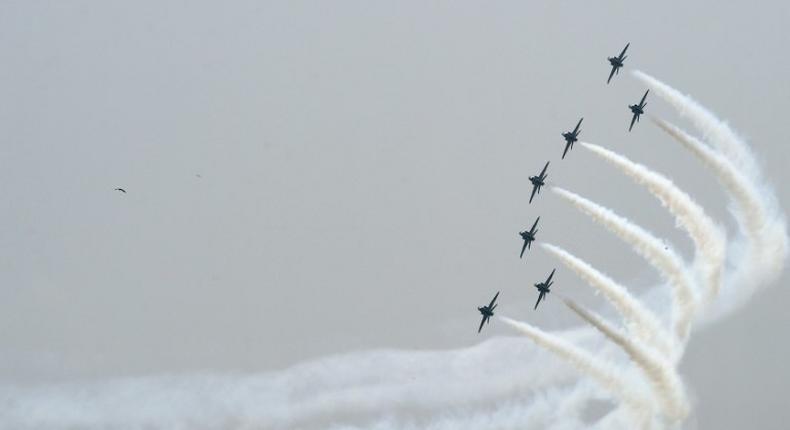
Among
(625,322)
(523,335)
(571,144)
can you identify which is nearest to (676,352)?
(625,322)

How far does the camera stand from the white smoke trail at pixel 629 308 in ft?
248

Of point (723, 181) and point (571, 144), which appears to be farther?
point (571, 144)

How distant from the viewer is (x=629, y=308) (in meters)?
76.7

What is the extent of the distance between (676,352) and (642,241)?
6.28m

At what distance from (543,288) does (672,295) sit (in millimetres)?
6984

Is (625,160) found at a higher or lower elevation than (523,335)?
higher

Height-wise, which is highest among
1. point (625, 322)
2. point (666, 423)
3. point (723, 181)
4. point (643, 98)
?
point (643, 98)

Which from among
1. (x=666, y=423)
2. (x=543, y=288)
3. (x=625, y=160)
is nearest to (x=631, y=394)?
(x=666, y=423)

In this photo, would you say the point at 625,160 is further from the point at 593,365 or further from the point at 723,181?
the point at 593,365

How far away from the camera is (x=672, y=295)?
7638 centimetres

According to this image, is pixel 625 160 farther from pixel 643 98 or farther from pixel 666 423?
pixel 666 423

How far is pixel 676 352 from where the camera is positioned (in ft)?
247

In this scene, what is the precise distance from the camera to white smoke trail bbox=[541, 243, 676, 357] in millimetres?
75500

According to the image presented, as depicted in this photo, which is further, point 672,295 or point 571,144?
point 571,144
